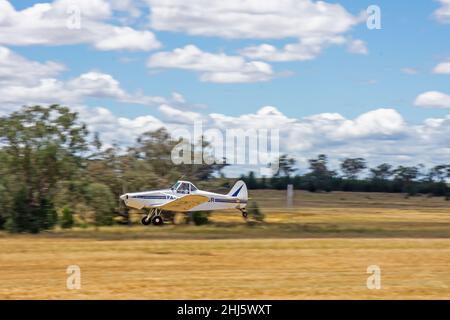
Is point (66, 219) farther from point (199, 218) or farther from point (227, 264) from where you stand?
point (227, 264)

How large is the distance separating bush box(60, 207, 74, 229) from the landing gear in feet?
12.6

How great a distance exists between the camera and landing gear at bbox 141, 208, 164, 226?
41.9 meters

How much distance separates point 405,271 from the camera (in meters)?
21.9

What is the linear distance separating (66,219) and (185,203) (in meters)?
6.91

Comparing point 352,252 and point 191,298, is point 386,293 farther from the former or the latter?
point 352,252

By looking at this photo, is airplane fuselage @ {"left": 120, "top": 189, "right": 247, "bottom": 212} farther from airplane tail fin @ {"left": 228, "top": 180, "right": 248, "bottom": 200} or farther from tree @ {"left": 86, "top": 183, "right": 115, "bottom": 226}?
tree @ {"left": 86, "top": 183, "right": 115, "bottom": 226}

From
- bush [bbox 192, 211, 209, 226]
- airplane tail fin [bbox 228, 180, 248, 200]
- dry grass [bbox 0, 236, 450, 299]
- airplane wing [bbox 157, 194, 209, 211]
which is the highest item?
airplane tail fin [bbox 228, 180, 248, 200]

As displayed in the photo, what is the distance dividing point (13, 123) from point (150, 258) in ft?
66.6

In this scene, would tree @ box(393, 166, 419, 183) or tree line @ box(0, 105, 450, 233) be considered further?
tree @ box(393, 166, 419, 183)

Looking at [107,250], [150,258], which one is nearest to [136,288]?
[150,258]

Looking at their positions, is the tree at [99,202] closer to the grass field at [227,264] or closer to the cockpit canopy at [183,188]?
the grass field at [227,264]

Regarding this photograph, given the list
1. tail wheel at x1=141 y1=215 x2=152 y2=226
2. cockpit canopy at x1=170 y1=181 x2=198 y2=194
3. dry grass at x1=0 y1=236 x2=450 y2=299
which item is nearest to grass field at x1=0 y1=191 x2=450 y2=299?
dry grass at x1=0 y1=236 x2=450 y2=299

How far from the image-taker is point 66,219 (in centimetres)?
4341

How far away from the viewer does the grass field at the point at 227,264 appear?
17.6 m
